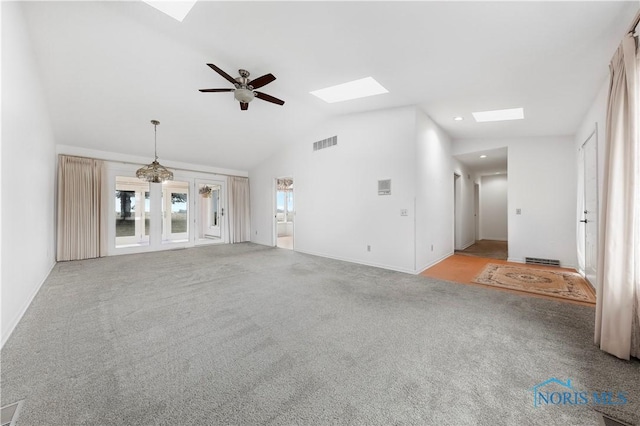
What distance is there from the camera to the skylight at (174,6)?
246 cm

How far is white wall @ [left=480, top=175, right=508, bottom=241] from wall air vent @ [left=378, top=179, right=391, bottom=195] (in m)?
6.74

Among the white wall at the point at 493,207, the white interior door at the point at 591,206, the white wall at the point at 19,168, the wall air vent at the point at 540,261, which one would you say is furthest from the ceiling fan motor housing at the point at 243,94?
the white wall at the point at 493,207

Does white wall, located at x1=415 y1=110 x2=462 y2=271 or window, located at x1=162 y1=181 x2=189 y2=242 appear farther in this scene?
window, located at x1=162 y1=181 x2=189 y2=242

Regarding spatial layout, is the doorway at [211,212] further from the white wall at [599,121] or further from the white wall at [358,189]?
the white wall at [599,121]

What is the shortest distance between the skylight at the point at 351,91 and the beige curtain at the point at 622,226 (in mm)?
2518

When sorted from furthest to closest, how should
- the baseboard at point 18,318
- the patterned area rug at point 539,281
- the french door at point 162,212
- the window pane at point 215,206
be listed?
the window pane at point 215,206 → the french door at point 162,212 → the patterned area rug at point 539,281 → the baseboard at point 18,318

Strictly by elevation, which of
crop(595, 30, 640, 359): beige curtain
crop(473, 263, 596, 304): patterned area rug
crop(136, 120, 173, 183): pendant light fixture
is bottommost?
crop(473, 263, 596, 304): patterned area rug

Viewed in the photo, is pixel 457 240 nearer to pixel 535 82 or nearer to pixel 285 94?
pixel 535 82

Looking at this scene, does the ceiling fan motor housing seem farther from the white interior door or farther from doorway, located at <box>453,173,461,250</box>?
doorway, located at <box>453,173,461,250</box>

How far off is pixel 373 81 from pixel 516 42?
5.57 ft

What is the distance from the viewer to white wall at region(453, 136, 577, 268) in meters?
4.90

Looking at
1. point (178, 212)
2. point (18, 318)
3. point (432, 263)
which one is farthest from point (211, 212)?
point (432, 263)

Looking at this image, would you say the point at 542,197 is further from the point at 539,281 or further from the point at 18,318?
the point at 18,318

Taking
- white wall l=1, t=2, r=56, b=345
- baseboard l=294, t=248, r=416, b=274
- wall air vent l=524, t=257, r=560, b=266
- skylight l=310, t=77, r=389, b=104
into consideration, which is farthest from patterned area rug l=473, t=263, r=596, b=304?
white wall l=1, t=2, r=56, b=345
